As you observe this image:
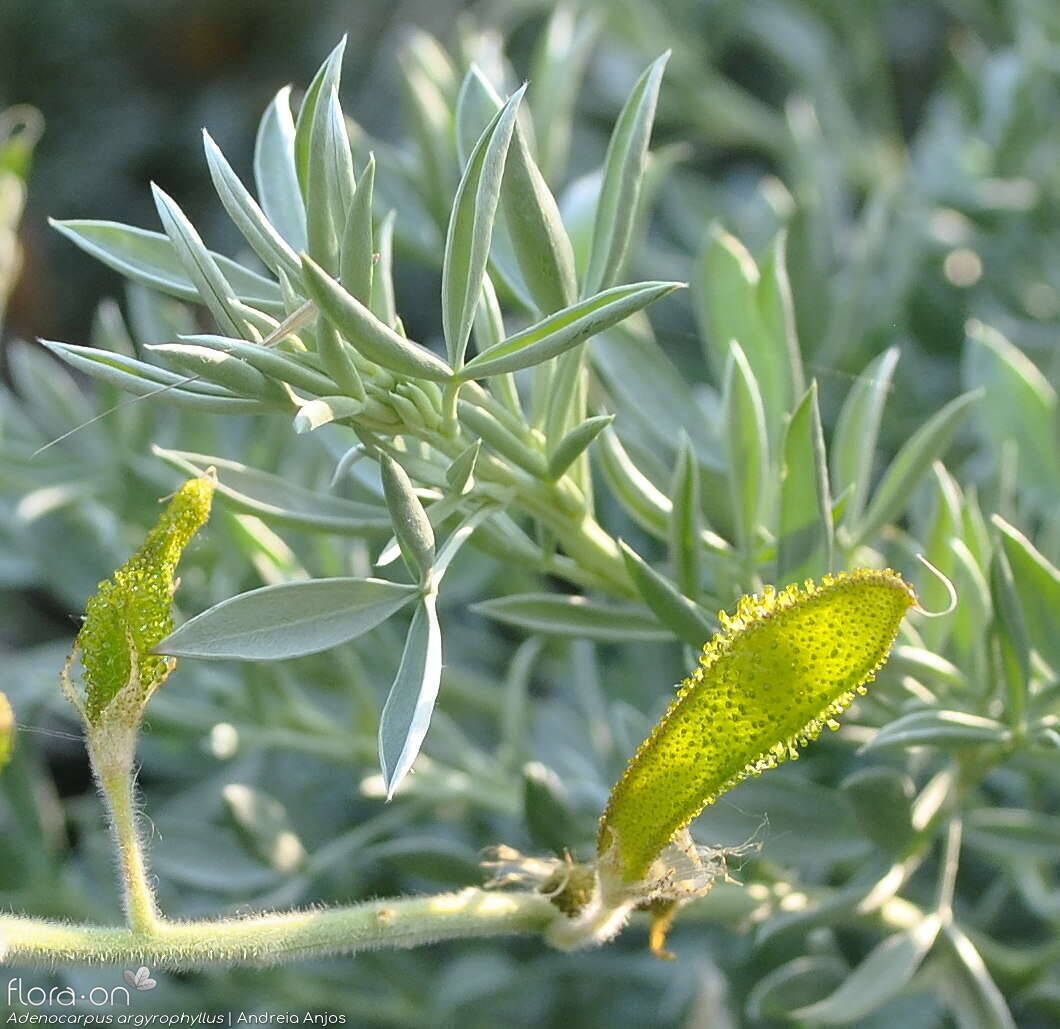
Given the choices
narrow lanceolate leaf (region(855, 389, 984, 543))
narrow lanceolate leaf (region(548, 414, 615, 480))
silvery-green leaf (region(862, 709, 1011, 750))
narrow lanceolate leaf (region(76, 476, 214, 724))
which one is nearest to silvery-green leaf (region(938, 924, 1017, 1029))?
silvery-green leaf (region(862, 709, 1011, 750))

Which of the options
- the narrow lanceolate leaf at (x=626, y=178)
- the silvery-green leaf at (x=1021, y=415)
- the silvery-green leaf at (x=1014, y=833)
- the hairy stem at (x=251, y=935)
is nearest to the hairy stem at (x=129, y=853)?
the hairy stem at (x=251, y=935)

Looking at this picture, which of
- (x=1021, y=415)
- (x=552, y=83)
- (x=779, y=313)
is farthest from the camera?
(x=552, y=83)

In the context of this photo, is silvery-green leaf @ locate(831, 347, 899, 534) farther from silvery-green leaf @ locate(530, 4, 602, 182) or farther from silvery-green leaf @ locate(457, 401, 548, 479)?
silvery-green leaf @ locate(530, 4, 602, 182)

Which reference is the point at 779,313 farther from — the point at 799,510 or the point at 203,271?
the point at 203,271

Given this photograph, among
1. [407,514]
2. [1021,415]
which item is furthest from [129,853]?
[1021,415]

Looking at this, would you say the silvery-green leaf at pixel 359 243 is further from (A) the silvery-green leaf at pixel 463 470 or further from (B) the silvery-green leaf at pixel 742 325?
(B) the silvery-green leaf at pixel 742 325
